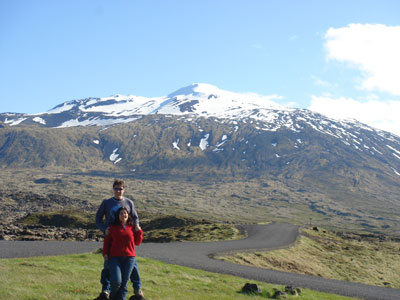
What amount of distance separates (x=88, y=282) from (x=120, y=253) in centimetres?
535

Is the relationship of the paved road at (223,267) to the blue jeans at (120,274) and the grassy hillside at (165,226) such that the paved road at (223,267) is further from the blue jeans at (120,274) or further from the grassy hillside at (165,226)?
the blue jeans at (120,274)

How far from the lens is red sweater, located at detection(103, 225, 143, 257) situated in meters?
11.5

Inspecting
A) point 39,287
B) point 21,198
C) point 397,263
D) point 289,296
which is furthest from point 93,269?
point 21,198

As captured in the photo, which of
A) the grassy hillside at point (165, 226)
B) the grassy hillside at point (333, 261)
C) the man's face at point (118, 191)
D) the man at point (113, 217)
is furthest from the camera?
the grassy hillside at point (165, 226)

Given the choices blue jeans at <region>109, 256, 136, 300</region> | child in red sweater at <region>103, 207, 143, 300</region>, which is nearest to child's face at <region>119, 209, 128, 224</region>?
child in red sweater at <region>103, 207, 143, 300</region>

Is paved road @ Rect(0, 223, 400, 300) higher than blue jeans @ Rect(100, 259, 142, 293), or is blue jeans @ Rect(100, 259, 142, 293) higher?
blue jeans @ Rect(100, 259, 142, 293)

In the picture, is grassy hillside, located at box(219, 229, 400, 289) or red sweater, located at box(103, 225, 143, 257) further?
grassy hillside, located at box(219, 229, 400, 289)

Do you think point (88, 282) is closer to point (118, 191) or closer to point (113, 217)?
point (113, 217)

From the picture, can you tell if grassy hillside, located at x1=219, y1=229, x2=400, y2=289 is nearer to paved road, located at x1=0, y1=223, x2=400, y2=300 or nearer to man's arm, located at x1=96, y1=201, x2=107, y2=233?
paved road, located at x1=0, y1=223, x2=400, y2=300

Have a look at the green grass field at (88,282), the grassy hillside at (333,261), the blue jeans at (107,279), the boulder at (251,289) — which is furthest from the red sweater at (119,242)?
the grassy hillside at (333,261)

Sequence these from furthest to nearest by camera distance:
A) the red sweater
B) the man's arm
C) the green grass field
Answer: the green grass field → the man's arm → the red sweater

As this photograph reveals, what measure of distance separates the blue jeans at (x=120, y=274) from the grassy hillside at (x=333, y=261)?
21.6 m

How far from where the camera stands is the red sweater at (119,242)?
11.5 m

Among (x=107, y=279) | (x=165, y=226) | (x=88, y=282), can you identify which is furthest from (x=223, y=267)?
(x=165, y=226)
